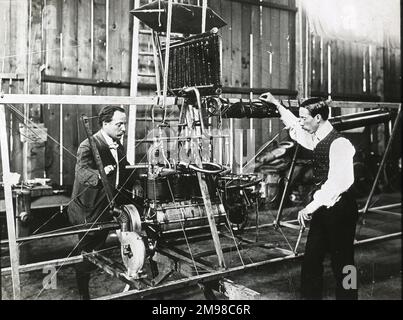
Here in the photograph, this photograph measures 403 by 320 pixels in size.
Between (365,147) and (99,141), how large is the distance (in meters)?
7.53

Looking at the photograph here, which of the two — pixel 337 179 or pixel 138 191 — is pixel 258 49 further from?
pixel 337 179

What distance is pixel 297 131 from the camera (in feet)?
13.2

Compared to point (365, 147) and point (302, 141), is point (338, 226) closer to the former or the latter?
point (302, 141)

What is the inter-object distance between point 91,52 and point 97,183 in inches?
122

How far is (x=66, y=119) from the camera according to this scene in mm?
6203

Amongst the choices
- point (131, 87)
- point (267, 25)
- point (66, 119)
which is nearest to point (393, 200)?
point (267, 25)

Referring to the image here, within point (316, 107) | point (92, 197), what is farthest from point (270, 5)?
point (92, 197)

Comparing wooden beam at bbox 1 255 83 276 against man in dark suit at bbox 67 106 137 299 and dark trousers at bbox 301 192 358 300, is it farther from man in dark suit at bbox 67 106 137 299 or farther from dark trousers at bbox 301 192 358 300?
dark trousers at bbox 301 192 358 300

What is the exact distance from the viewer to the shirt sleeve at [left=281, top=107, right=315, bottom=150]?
3939mm

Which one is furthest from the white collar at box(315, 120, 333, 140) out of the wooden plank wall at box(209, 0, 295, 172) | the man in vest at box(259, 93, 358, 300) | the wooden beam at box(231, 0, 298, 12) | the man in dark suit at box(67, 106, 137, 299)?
the wooden beam at box(231, 0, 298, 12)

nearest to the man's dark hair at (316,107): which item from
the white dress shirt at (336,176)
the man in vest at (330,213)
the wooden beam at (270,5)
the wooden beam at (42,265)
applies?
the man in vest at (330,213)

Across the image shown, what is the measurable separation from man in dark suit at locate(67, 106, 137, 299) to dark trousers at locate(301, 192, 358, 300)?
1.80 meters

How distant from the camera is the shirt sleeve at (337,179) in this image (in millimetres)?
3197

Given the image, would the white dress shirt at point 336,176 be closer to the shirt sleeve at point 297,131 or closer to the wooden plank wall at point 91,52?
the shirt sleeve at point 297,131
